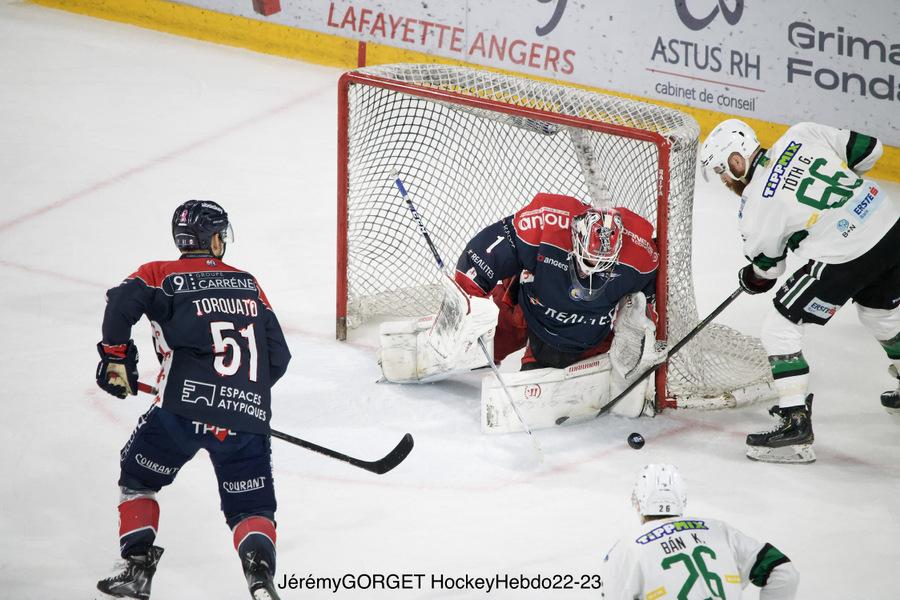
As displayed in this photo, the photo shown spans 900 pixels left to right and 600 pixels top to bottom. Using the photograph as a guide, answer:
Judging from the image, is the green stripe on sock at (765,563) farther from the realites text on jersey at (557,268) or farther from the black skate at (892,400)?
the black skate at (892,400)

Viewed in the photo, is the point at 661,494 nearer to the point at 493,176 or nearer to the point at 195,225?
the point at 195,225

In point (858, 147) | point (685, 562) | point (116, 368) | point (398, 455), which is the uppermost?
point (858, 147)

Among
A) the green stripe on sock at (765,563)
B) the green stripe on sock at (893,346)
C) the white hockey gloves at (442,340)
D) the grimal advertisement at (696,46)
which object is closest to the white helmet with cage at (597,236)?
the white hockey gloves at (442,340)

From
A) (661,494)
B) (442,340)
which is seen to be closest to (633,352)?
(442,340)

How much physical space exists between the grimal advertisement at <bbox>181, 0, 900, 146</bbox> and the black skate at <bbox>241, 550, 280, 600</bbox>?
4.46m

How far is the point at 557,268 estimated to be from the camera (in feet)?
15.1

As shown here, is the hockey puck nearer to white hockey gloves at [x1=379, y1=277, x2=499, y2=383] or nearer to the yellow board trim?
white hockey gloves at [x1=379, y1=277, x2=499, y2=383]

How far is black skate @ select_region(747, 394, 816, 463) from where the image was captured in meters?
4.50

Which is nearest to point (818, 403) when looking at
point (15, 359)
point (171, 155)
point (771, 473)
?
point (771, 473)

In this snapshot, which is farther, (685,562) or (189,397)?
(189,397)

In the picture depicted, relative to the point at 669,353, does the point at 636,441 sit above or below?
below

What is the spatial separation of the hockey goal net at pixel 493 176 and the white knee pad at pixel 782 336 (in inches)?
16.0

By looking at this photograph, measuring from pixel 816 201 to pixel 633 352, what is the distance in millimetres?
840

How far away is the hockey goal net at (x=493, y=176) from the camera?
15.7 feet
